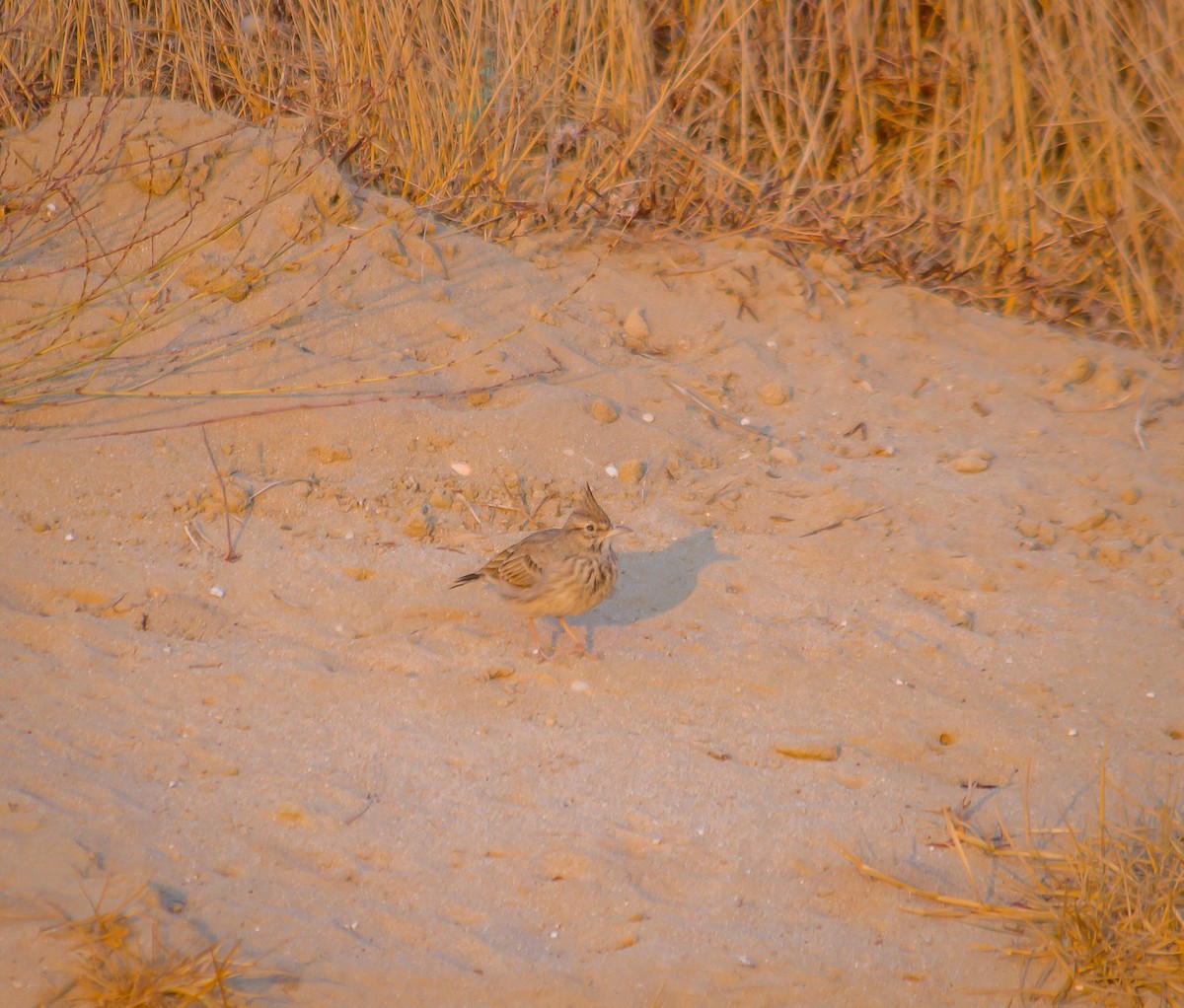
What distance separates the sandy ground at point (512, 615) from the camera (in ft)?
10.1

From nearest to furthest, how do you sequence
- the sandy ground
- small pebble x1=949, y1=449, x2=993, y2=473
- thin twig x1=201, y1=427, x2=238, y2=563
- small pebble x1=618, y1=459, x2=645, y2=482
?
1. the sandy ground
2. thin twig x1=201, y1=427, x2=238, y2=563
3. small pebble x1=618, y1=459, x2=645, y2=482
4. small pebble x1=949, y1=449, x2=993, y2=473

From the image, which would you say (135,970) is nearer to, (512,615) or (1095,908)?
(512,615)

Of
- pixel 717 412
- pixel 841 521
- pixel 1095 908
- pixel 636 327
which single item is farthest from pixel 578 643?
pixel 636 327

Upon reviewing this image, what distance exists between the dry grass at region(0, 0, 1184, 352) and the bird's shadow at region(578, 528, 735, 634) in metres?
2.76

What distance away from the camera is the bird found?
4215 millimetres

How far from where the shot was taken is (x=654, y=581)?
475cm

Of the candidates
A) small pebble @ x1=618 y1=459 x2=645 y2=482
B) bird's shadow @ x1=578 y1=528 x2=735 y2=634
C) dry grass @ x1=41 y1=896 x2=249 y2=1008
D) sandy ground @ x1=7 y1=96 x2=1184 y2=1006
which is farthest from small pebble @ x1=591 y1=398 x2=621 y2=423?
dry grass @ x1=41 y1=896 x2=249 y2=1008

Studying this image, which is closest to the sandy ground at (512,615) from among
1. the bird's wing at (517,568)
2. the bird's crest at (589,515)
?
the bird's wing at (517,568)

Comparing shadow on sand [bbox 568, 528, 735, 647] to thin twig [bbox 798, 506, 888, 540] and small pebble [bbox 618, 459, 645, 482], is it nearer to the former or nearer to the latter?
thin twig [bbox 798, 506, 888, 540]

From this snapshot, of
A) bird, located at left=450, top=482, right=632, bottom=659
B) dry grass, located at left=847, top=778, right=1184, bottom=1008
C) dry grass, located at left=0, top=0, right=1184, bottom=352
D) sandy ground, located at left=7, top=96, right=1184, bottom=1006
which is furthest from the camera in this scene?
dry grass, located at left=0, top=0, right=1184, bottom=352

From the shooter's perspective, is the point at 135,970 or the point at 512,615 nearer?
the point at 135,970

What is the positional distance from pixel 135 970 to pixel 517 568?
199 centimetres

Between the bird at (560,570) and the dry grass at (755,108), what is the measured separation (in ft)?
9.72

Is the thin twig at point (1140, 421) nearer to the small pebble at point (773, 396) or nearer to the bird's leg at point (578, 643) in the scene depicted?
the small pebble at point (773, 396)
